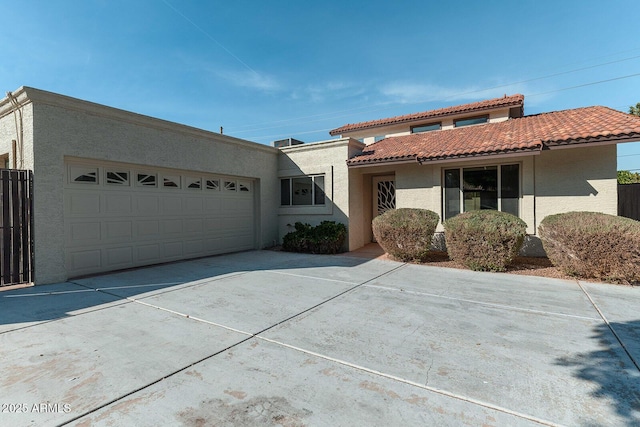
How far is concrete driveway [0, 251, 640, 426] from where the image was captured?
245 cm

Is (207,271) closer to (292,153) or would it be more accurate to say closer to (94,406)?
(94,406)

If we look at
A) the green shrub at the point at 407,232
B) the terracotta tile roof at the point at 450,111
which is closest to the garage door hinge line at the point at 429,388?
the green shrub at the point at 407,232

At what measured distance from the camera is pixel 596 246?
6469 millimetres

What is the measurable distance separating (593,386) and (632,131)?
747cm

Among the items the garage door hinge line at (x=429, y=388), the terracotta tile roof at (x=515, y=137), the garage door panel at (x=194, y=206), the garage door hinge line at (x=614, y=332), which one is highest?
the terracotta tile roof at (x=515, y=137)

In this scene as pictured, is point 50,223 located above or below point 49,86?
below

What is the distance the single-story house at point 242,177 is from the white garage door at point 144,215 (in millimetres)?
32

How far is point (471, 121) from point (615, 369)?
14396 mm

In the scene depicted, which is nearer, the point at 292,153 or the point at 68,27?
the point at 68,27

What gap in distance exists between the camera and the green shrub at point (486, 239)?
759 cm

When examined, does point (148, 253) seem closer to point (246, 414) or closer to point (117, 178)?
point (117, 178)

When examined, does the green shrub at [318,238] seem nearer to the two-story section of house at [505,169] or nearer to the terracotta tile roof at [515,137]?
the two-story section of house at [505,169]

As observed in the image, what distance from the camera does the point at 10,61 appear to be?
742cm

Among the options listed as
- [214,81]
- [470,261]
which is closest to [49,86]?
[214,81]
